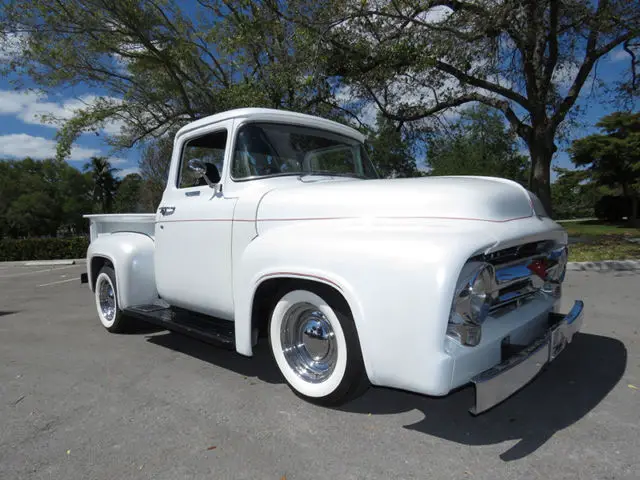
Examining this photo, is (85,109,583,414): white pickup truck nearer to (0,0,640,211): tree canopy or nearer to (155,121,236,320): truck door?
(155,121,236,320): truck door

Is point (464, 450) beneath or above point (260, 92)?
beneath

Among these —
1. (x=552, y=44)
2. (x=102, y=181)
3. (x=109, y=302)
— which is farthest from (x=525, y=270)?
(x=102, y=181)

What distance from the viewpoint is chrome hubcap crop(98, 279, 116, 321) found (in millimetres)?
5355

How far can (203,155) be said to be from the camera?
462cm

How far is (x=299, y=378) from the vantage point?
3109 mm

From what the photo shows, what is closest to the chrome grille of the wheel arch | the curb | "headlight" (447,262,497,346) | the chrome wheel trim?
"headlight" (447,262,497,346)

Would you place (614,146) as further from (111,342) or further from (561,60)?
(111,342)

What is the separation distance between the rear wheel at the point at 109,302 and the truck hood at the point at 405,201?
8.61ft

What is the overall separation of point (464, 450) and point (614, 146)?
3607 centimetres

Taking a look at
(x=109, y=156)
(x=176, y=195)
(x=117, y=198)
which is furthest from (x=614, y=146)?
(x=117, y=198)

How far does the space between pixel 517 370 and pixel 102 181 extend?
2743 inches

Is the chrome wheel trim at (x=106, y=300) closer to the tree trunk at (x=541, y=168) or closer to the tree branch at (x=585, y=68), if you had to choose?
the tree trunk at (x=541, y=168)

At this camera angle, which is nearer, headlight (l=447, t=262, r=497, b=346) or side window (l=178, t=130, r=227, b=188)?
headlight (l=447, t=262, r=497, b=346)

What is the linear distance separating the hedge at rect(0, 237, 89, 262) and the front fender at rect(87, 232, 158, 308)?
22.0 meters
